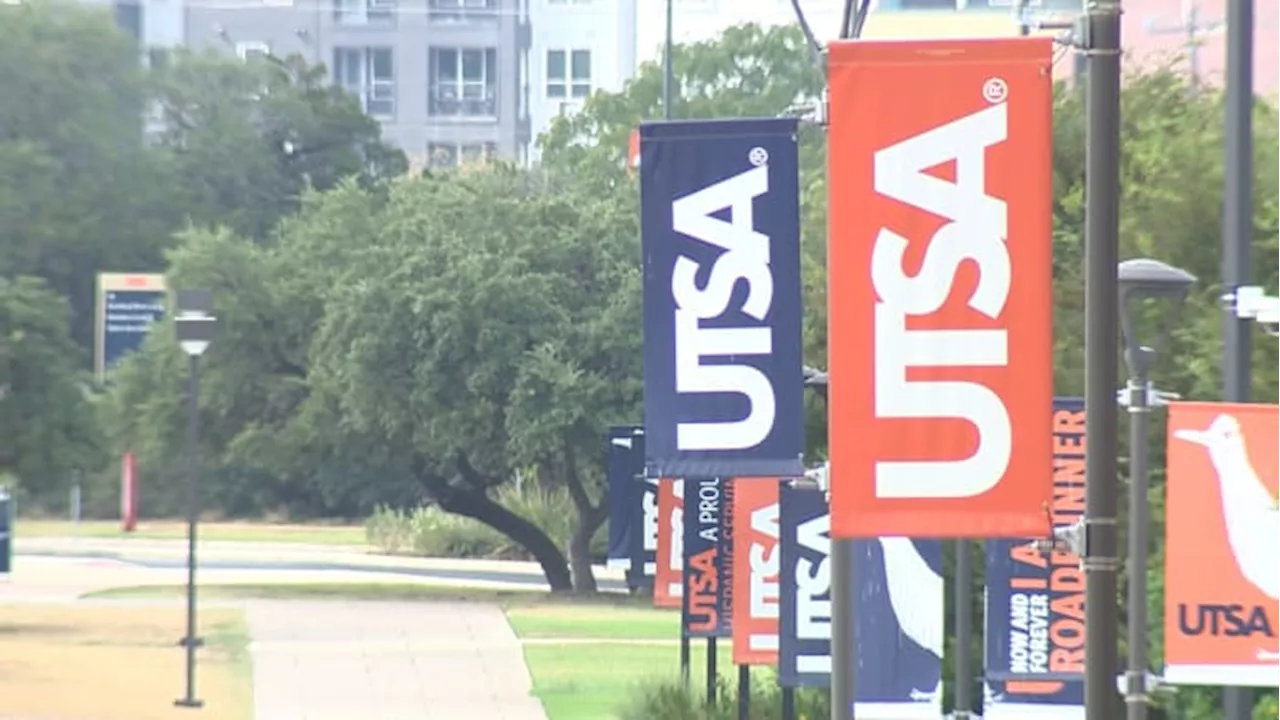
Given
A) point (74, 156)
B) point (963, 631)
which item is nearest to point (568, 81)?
point (74, 156)

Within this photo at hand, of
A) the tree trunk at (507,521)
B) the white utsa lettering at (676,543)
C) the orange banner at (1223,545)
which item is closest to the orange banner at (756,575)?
the white utsa lettering at (676,543)

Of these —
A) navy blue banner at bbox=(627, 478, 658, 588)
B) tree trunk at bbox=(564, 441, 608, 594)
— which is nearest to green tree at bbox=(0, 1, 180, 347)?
tree trunk at bbox=(564, 441, 608, 594)

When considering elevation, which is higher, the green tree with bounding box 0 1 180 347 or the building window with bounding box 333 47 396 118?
the building window with bounding box 333 47 396 118

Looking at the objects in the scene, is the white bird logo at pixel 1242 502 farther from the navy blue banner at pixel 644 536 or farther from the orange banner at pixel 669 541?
the navy blue banner at pixel 644 536

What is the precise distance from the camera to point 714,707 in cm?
1972

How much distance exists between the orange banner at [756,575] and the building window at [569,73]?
221ft

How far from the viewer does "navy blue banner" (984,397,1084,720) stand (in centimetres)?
1375

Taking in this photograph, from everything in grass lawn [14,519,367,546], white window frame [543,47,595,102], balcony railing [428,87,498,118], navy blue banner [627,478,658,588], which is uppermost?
white window frame [543,47,595,102]

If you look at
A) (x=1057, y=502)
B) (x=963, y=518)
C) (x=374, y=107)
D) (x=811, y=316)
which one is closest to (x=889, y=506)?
(x=963, y=518)

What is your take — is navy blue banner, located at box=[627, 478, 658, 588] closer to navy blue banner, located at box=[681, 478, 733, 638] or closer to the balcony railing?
navy blue banner, located at box=[681, 478, 733, 638]

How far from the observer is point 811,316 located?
20484 millimetres

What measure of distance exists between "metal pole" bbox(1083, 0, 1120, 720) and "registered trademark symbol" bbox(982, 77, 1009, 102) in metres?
0.30

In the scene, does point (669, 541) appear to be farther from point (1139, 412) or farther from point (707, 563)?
point (1139, 412)

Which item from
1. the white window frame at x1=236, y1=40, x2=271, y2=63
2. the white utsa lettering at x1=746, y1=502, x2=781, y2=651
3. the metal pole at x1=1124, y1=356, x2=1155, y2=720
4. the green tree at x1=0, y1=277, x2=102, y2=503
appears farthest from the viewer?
the white window frame at x1=236, y1=40, x2=271, y2=63
